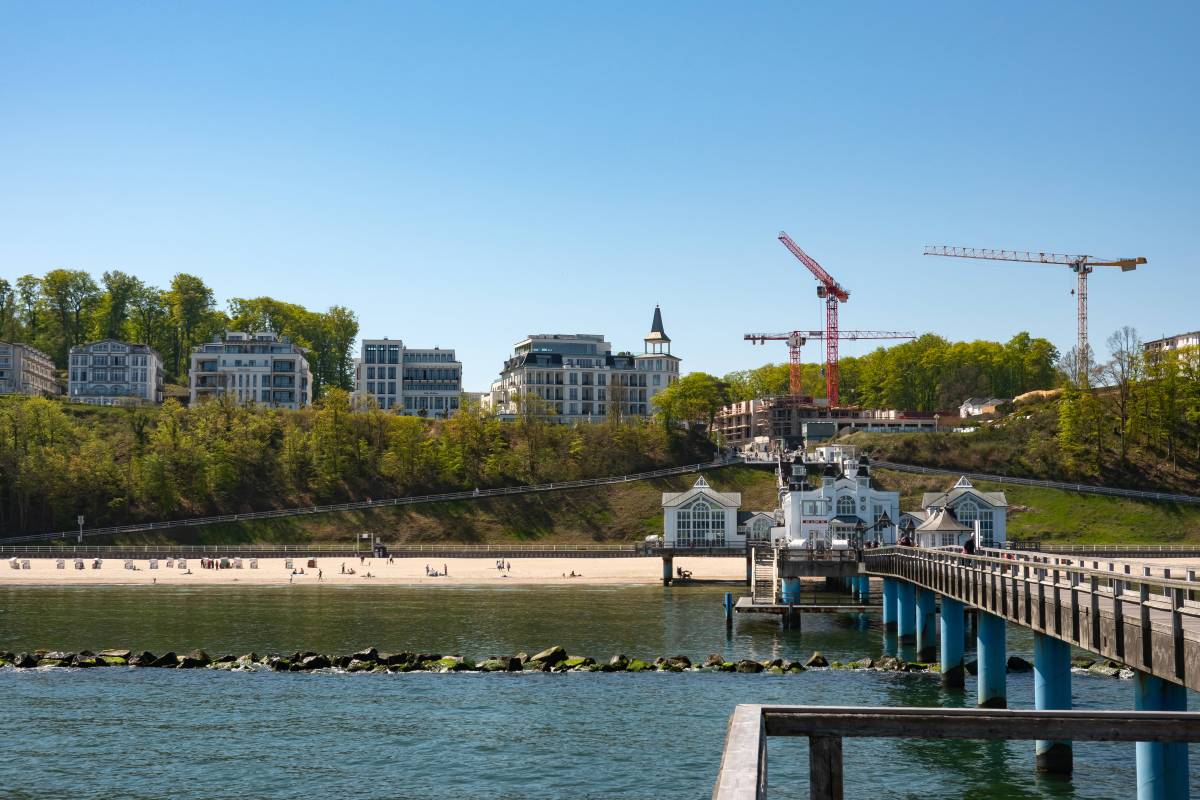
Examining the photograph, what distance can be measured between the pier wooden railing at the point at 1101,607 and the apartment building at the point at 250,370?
15436 centimetres

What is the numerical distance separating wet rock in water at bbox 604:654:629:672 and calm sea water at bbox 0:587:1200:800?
4.92ft

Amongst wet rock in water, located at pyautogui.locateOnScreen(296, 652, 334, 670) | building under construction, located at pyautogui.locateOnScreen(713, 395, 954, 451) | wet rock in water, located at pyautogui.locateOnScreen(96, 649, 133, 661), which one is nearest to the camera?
wet rock in water, located at pyautogui.locateOnScreen(296, 652, 334, 670)

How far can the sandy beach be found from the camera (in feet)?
309

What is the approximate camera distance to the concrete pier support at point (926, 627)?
50.4m

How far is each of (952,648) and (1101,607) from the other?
21898 millimetres

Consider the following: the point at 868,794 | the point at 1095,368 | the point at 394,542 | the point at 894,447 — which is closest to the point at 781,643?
the point at 868,794

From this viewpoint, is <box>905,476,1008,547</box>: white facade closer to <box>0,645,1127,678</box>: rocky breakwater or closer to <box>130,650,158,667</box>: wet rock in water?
<box>0,645,1127,678</box>: rocky breakwater

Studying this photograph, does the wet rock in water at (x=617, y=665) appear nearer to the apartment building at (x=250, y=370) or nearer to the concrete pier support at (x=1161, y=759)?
the concrete pier support at (x=1161, y=759)

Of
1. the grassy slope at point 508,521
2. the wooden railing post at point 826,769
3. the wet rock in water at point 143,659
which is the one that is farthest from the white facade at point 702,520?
the wooden railing post at point 826,769

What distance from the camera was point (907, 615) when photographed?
186 ft

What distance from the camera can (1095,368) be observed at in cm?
15375

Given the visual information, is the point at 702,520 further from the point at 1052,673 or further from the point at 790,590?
the point at 1052,673

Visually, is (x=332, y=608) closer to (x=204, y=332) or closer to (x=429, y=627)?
(x=429, y=627)

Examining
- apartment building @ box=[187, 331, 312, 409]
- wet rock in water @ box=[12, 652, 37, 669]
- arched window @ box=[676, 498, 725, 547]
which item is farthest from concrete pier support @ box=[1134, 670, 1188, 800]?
apartment building @ box=[187, 331, 312, 409]
